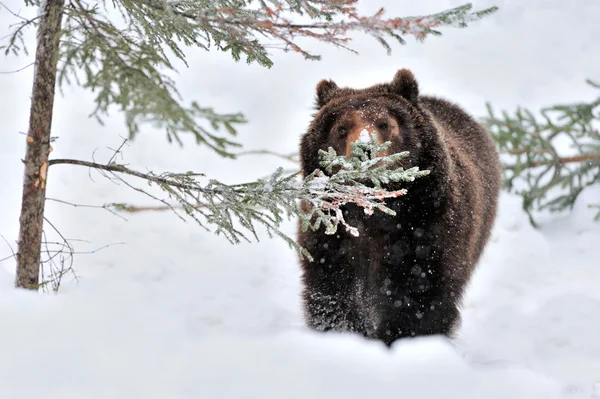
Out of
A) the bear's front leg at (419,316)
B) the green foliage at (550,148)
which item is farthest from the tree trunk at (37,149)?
the green foliage at (550,148)

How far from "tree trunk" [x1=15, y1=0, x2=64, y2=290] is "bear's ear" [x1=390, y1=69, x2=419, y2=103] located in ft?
8.76

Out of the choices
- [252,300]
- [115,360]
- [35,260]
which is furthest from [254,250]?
[115,360]

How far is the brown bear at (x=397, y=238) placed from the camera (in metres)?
5.03

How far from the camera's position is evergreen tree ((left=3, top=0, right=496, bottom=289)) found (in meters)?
3.05

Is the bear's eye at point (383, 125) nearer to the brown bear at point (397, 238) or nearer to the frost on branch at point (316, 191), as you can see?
the brown bear at point (397, 238)

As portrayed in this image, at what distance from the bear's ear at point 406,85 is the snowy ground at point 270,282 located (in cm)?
201

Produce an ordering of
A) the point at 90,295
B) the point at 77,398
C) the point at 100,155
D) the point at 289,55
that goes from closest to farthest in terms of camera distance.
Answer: the point at 77,398, the point at 90,295, the point at 100,155, the point at 289,55

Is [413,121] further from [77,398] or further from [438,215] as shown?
[77,398]

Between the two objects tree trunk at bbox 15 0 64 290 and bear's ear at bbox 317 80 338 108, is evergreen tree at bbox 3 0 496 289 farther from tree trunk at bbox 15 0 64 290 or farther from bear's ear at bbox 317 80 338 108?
bear's ear at bbox 317 80 338 108

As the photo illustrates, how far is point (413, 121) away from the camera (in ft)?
17.0

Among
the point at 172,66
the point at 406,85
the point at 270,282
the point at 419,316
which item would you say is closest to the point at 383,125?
the point at 406,85

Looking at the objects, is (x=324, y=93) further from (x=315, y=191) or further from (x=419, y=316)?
(x=315, y=191)

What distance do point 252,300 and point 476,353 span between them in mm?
2028

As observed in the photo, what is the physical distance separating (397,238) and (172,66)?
2.29 metres
